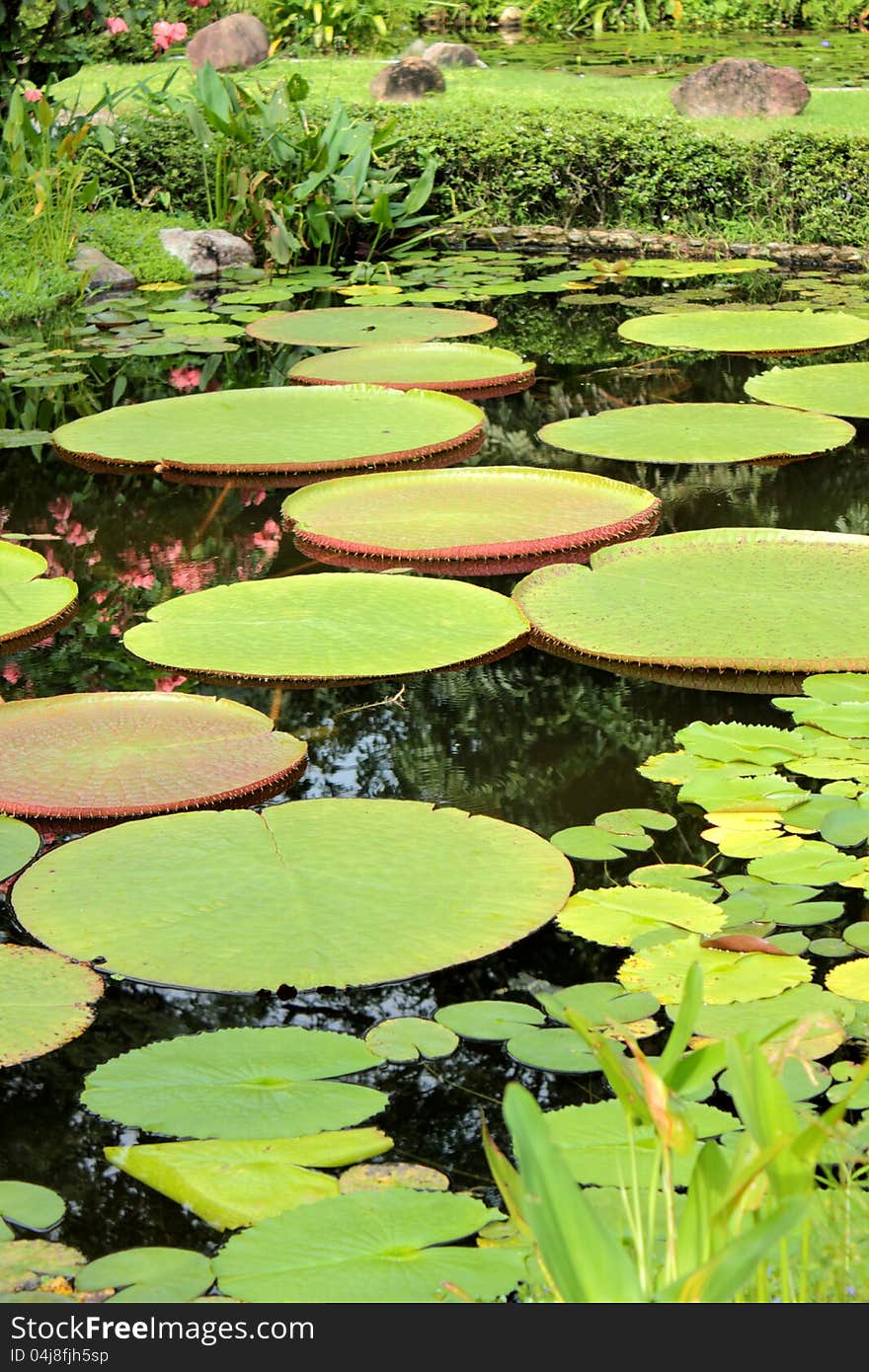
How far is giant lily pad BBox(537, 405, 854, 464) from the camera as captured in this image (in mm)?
4922

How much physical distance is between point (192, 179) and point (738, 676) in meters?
6.69

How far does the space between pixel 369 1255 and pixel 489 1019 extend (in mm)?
604

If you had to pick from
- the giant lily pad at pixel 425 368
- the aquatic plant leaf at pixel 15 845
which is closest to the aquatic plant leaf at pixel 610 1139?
the aquatic plant leaf at pixel 15 845

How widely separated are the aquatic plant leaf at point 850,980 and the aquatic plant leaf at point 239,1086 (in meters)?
0.68

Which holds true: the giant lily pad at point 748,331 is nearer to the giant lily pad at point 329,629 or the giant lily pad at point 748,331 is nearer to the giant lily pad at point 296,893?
the giant lily pad at point 329,629

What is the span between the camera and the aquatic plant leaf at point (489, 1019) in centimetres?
219

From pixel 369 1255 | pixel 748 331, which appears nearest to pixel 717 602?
pixel 369 1255

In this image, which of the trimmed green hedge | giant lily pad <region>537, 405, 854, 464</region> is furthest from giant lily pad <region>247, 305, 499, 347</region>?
the trimmed green hedge

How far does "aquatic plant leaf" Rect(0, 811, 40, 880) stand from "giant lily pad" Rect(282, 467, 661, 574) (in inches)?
60.7

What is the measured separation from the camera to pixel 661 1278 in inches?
47.4

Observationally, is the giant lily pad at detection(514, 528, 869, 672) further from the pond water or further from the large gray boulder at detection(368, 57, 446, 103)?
the large gray boulder at detection(368, 57, 446, 103)

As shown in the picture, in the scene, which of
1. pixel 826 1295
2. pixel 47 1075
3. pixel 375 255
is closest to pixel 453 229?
pixel 375 255

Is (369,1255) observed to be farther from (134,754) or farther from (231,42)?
(231,42)
